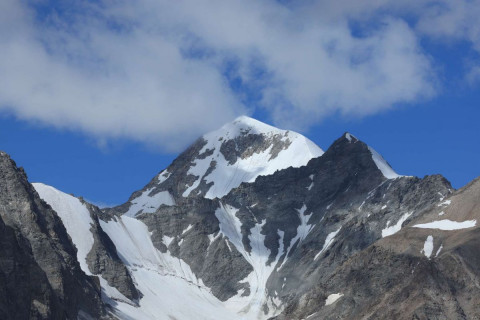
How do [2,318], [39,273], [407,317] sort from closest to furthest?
[2,318], [39,273], [407,317]

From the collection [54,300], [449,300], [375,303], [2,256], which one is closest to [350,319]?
[375,303]

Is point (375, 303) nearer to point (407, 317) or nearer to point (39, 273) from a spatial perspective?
point (407, 317)

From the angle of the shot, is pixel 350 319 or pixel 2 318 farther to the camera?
pixel 350 319

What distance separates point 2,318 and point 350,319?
71518 mm

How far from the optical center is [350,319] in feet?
645

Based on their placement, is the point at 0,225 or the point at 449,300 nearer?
the point at 0,225

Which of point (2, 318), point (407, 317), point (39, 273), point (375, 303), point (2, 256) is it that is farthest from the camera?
point (375, 303)

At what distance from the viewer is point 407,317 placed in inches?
7239

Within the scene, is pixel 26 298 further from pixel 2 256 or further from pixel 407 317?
pixel 407 317

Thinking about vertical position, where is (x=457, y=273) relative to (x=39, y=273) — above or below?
below

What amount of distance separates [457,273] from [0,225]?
8163 cm

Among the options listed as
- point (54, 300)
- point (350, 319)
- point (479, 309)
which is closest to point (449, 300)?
point (479, 309)

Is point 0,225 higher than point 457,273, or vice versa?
point 0,225

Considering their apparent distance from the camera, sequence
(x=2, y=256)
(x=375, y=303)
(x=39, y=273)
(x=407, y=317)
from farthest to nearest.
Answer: (x=375, y=303) < (x=407, y=317) < (x=39, y=273) < (x=2, y=256)
